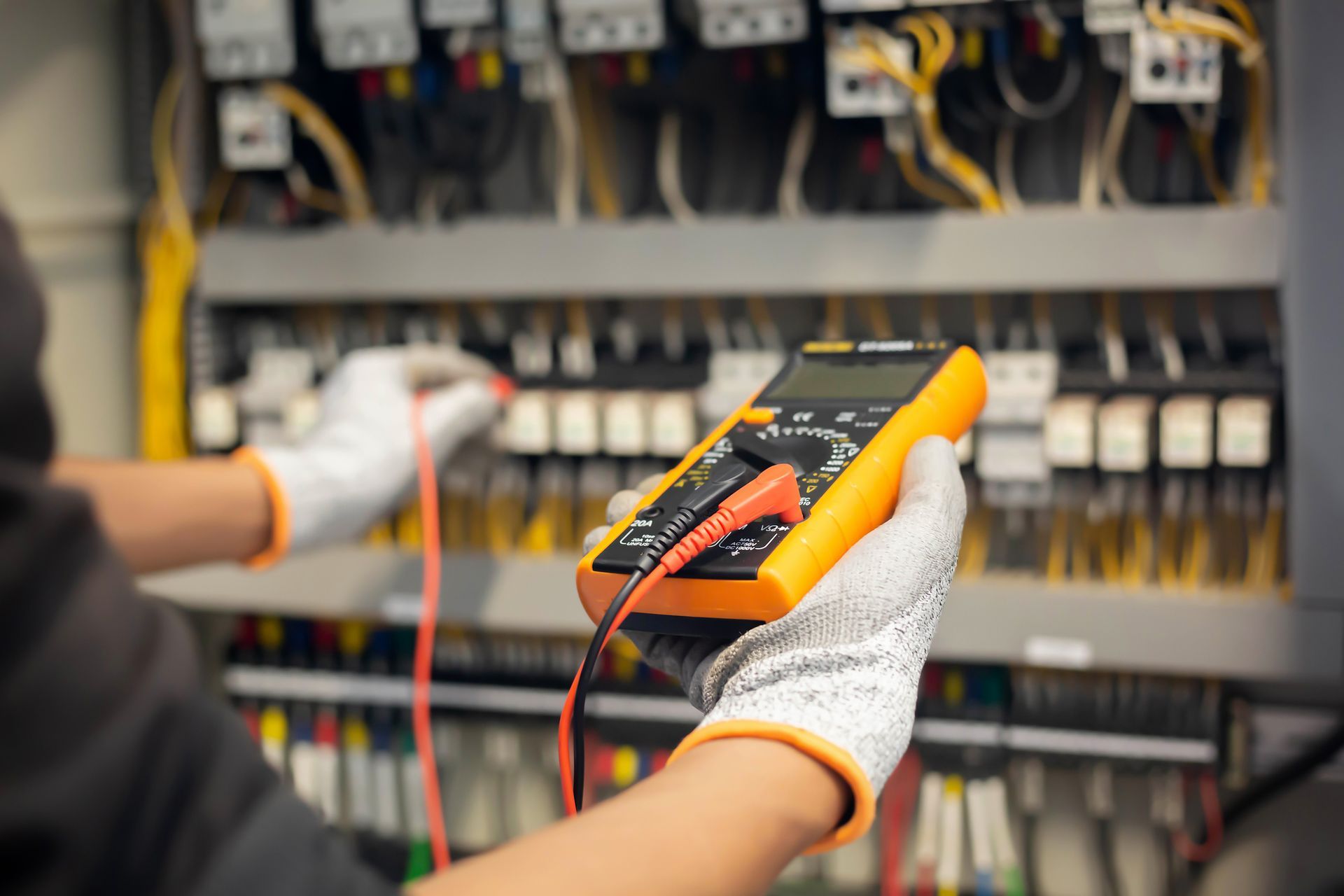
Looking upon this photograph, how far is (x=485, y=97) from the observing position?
4.41ft

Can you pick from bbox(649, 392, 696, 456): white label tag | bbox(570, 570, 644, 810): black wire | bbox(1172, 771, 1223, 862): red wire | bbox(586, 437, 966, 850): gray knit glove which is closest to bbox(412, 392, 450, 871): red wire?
bbox(649, 392, 696, 456): white label tag

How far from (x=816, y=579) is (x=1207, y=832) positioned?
1.08 meters

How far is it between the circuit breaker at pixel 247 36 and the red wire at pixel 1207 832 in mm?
1447

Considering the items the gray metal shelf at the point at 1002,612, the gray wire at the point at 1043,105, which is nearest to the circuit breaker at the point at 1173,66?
the gray wire at the point at 1043,105

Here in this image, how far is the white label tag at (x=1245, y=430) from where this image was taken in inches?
45.3

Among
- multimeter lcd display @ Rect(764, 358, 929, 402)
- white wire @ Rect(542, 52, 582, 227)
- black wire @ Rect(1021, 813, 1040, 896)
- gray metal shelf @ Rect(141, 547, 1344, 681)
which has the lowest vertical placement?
black wire @ Rect(1021, 813, 1040, 896)

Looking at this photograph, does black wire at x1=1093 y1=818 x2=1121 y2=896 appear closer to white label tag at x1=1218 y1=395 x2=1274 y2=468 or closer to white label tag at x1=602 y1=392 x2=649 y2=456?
white label tag at x1=1218 y1=395 x2=1274 y2=468

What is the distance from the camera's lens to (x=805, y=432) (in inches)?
27.2

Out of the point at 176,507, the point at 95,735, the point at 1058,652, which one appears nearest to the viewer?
the point at 95,735

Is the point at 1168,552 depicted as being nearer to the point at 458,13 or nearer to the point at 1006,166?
the point at 1006,166

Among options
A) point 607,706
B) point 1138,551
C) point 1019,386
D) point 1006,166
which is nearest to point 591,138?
point 1006,166

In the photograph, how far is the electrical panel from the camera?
1.36 meters

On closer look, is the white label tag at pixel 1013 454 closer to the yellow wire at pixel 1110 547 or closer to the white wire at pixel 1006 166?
the yellow wire at pixel 1110 547

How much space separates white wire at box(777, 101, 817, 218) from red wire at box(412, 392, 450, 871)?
20.1 inches
